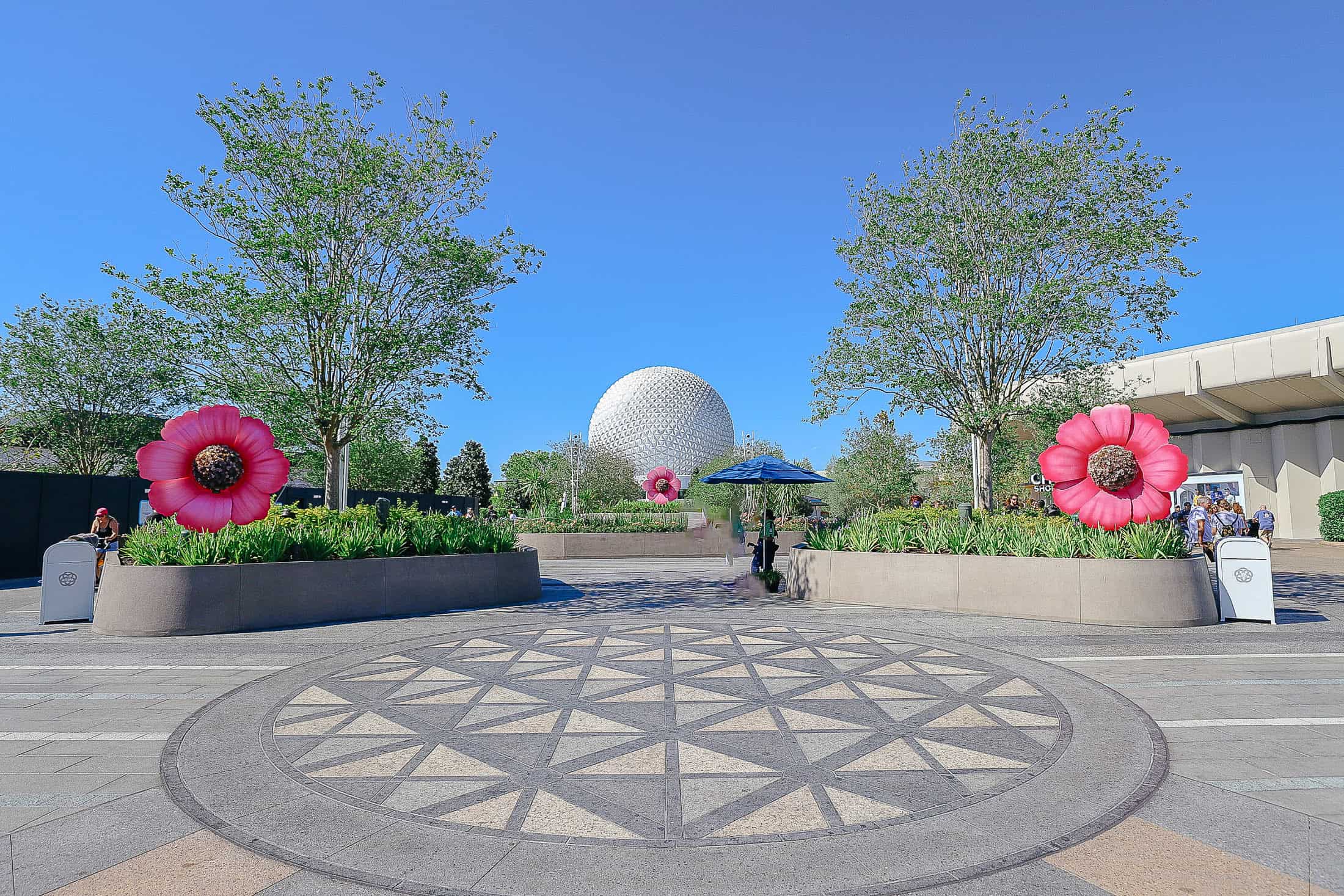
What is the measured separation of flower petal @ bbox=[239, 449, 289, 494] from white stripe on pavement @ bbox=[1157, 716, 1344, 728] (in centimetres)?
1035

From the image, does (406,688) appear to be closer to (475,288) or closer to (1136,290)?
(475,288)

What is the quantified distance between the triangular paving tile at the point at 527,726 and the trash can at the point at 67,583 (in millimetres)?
8686

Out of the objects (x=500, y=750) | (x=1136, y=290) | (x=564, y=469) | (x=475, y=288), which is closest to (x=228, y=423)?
(x=475, y=288)

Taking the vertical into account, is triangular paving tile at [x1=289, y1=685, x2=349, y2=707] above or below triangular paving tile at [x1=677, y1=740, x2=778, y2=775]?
below

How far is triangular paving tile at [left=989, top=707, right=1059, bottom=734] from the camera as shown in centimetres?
525

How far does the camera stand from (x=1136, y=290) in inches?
601

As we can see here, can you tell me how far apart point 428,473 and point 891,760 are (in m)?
61.0

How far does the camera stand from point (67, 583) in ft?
34.1

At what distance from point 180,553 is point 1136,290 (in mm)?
17451

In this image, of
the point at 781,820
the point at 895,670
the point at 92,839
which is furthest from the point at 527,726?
the point at 895,670

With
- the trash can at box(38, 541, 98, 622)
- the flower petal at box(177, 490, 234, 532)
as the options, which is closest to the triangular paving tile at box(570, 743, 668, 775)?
the flower petal at box(177, 490, 234, 532)

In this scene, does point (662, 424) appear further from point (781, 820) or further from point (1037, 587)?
point (781, 820)

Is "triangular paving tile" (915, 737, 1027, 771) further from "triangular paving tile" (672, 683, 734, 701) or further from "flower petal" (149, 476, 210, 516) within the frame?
"flower petal" (149, 476, 210, 516)

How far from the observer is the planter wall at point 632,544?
2380 centimetres
